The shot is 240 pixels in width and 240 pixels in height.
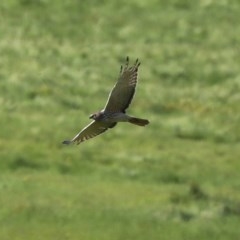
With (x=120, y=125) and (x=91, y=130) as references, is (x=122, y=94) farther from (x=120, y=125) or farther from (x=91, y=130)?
(x=120, y=125)

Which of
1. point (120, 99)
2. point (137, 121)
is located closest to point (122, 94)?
point (120, 99)

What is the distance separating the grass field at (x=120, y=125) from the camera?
91.5 feet

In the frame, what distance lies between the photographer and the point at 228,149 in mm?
41594

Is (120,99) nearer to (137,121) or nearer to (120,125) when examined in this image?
(137,121)

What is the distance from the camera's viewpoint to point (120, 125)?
138ft

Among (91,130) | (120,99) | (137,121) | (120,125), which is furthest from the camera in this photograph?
(120,125)

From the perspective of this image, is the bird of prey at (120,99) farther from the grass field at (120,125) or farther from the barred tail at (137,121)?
the grass field at (120,125)

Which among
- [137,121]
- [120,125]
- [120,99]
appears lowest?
[137,121]

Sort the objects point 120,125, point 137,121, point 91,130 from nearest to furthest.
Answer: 1. point 137,121
2. point 91,130
3. point 120,125

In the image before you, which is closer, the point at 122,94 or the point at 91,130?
the point at 122,94

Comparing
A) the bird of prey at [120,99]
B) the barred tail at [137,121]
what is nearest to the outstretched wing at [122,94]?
the bird of prey at [120,99]

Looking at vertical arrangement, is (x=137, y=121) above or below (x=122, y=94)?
below

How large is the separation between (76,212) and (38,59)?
29497mm

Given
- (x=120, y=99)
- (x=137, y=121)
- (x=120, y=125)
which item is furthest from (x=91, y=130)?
(x=120, y=125)
